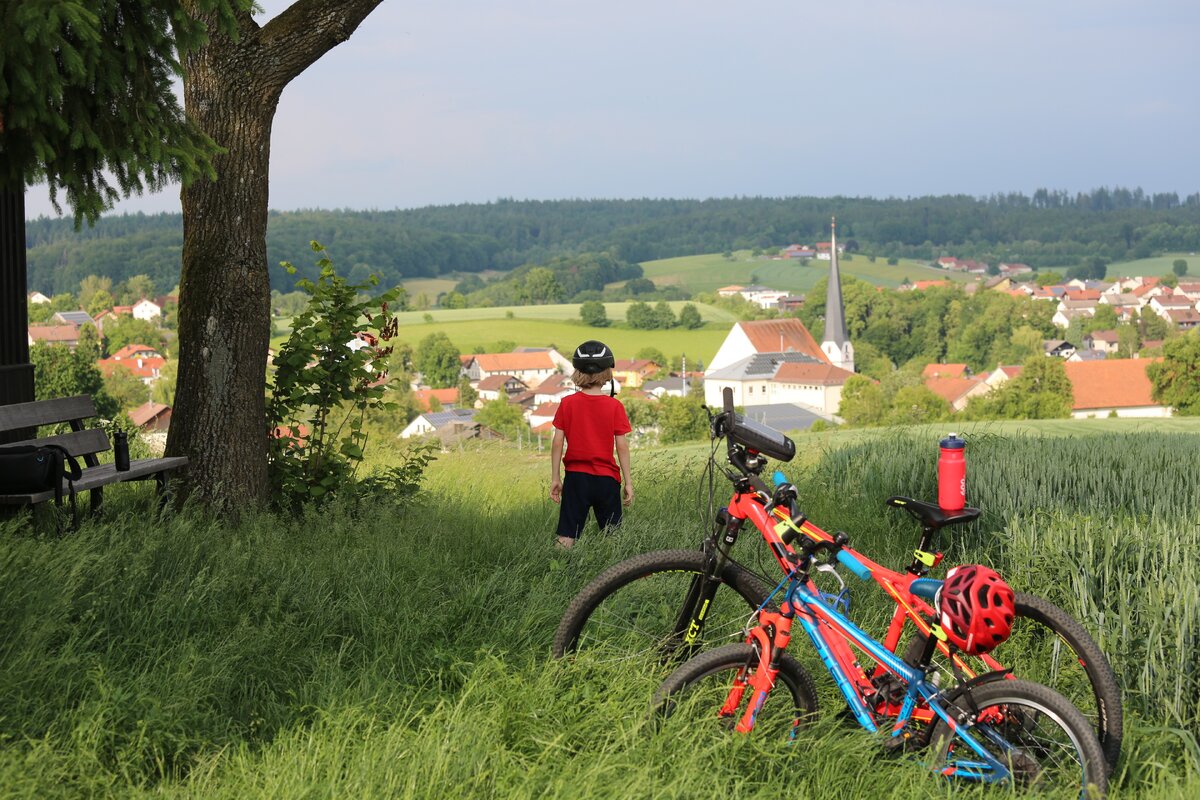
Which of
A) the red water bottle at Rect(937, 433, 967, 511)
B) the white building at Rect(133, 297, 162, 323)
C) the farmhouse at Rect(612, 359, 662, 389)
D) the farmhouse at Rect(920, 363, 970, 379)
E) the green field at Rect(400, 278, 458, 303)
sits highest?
the green field at Rect(400, 278, 458, 303)

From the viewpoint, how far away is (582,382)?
655cm

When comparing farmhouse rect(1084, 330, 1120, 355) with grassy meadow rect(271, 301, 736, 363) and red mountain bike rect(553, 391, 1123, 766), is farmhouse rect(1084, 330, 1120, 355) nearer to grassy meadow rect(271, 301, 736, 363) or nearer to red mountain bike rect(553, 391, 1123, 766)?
grassy meadow rect(271, 301, 736, 363)

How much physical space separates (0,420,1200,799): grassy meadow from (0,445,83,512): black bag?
0.48m

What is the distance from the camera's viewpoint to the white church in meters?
126

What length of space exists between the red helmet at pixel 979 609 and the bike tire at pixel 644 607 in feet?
2.46

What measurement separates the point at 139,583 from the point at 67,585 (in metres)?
0.47

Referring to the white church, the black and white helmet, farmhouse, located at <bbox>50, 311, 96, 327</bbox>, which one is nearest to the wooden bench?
the black and white helmet

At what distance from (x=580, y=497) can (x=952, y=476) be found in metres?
2.85

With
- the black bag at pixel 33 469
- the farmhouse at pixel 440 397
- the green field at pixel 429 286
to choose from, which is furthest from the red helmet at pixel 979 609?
the green field at pixel 429 286

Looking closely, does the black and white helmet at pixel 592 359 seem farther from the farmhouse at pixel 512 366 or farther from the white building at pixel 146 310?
the white building at pixel 146 310

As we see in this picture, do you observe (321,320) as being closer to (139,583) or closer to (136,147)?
(136,147)

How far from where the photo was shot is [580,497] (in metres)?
6.57

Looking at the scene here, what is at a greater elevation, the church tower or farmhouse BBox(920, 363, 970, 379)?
the church tower

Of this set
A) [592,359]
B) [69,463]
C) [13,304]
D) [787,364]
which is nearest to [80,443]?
[69,463]
